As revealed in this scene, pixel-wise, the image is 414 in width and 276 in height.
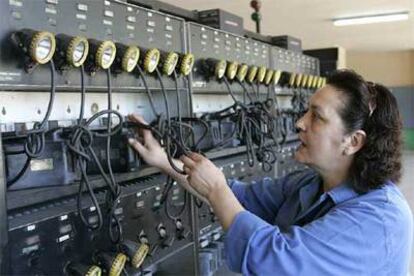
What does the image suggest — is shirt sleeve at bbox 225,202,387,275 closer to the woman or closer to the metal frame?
the woman

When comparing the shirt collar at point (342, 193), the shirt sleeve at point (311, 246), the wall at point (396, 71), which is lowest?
the shirt sleeve at point (311, 246)

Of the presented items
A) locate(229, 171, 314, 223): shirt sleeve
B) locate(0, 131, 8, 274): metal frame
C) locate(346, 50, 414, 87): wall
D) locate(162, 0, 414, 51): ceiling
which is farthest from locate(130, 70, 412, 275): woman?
locate(346, 50, 414, 87): wall

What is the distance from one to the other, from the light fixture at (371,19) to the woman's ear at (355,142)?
5.59 m

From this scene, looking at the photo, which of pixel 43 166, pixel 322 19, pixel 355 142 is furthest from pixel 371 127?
pixel 322 19

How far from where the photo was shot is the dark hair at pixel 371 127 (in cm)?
128

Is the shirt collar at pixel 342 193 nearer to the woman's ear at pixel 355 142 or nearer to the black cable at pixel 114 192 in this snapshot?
the woman's ear at pixel 355 142

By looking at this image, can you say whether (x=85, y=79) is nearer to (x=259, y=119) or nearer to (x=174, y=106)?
(x=174, y=106)

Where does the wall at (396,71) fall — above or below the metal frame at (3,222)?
above

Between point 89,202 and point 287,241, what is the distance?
507mm

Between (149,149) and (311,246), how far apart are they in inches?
22.0

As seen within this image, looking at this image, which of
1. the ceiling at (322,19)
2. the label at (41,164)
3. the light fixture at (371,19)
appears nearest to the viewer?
the label at (41,164)

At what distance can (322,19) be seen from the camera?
21.3 feet

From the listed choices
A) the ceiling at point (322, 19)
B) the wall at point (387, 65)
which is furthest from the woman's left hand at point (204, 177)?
the wall at point (387, 65)

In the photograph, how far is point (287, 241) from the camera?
1.12 meters
